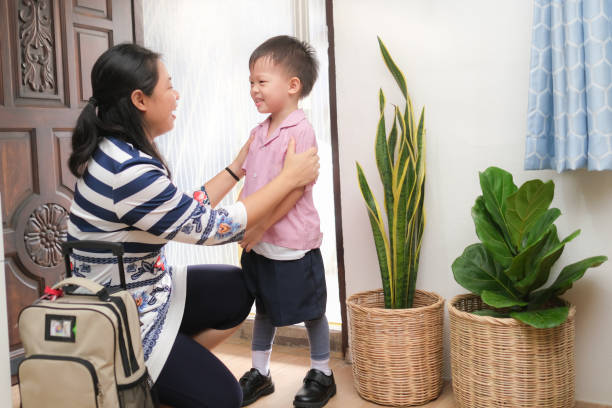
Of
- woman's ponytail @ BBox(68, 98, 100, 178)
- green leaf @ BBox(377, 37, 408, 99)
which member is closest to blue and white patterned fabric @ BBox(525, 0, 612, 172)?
green leaf @ BBox(377, 37, 408, 99)

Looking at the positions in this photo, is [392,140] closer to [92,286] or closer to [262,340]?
[262,340]

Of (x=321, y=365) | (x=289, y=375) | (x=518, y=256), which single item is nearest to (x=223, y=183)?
(x=321, y=365)

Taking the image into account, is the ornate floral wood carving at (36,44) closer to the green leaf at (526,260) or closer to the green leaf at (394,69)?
the green leaf at (394,69)

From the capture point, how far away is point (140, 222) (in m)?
1.55

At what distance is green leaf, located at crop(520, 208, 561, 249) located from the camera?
1938 mm

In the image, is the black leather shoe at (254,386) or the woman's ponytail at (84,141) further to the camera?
the black leather shoe at (254,386)

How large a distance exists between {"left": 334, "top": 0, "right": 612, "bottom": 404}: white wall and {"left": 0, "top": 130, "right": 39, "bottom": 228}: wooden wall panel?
49.4 inches

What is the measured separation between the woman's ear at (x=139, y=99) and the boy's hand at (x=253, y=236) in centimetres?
53

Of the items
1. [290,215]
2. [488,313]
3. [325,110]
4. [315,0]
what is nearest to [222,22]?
[315,0]

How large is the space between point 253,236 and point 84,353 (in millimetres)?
766

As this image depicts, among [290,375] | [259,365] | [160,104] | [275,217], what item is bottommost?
[290,375]

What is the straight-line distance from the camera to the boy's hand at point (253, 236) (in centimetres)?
200

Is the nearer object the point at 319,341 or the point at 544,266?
the point at 544,266

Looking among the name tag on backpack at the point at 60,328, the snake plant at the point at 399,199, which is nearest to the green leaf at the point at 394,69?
the snake plant at the point at 399,199
